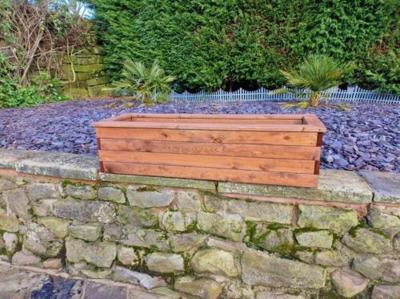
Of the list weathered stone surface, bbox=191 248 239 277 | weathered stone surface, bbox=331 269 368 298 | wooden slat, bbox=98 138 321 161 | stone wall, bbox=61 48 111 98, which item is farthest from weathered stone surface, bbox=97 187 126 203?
stone wall, bbox=61 48 111 98

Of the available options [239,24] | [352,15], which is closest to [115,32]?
[239,24]

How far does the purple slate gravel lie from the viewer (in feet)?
5.45

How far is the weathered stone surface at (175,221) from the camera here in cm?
142

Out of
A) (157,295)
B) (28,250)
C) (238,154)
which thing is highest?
(238,154)

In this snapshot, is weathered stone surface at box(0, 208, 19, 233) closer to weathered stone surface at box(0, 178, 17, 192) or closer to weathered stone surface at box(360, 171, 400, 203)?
weathered stone surface at box(0, 178, 17, 192)

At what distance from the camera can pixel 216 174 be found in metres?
1.30

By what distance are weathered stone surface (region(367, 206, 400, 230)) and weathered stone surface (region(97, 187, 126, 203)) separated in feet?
3.76

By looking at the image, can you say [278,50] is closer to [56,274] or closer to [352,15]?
[352,15]

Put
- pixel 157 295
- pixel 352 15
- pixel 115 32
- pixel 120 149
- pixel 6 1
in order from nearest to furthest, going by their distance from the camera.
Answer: pixel 120 149
pixel 157 295
pixel 352 15
pixel 6 1
pixel 115 32

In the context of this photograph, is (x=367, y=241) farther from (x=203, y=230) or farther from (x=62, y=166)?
(x=62, y=166)

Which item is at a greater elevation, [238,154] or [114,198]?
[238,154]

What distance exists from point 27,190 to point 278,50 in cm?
370

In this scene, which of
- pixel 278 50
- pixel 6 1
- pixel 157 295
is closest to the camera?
pixel 157 295

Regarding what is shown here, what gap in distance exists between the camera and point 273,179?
1.23 meters
